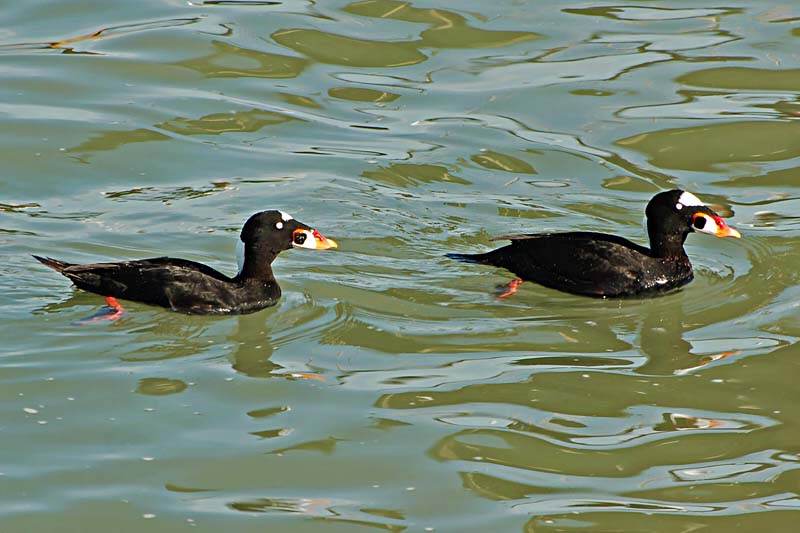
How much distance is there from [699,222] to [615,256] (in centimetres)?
88

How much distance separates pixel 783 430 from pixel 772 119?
7474 mm

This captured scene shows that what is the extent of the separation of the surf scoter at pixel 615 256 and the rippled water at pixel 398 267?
8.2 inches

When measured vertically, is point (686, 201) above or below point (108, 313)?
above

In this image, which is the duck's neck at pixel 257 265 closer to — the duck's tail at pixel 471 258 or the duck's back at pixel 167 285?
the duck's back at pixel 167 285

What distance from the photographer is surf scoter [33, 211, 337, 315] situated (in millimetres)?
10883

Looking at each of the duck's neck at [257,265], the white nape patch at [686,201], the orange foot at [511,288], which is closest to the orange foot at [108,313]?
the duck's neck at [257,265]


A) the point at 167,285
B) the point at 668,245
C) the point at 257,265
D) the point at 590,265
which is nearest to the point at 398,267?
the point at 257,265

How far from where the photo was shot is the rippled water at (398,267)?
809 centimetres

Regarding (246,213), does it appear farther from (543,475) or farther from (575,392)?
(543,475)

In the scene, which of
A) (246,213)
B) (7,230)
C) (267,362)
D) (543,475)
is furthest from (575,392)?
(7,230)

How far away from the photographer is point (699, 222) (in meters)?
11.9

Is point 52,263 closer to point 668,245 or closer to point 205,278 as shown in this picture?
point 205,278

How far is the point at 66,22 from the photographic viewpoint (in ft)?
59.7

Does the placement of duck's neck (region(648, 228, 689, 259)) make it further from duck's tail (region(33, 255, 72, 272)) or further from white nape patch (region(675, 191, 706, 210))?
duck's tail (region(33, 255, 72, 272))
